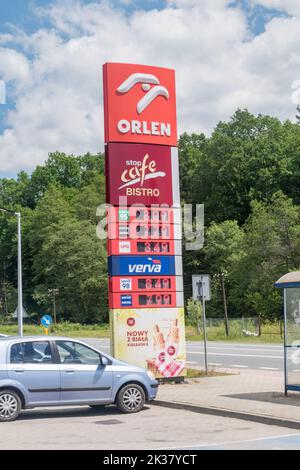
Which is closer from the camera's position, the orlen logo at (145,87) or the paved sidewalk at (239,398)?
the paved sidewalk at (239,398)

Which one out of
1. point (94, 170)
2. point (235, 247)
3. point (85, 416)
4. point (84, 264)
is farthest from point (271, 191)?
point (85, 416)

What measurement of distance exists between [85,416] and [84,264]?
243 feet

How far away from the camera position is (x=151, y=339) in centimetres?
1892

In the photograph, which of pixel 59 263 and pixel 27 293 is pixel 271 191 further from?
pixel 27 293

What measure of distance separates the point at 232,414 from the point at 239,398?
2053mm

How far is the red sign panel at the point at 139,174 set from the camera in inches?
752

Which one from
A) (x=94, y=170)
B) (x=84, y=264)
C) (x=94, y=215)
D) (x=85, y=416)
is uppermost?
(x=94, y=170)

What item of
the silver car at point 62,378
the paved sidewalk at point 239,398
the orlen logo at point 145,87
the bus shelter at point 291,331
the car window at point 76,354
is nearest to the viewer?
the paved sidewalk at point 239,398

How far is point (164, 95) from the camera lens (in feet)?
65.4

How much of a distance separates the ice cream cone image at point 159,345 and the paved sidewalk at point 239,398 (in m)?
0.74

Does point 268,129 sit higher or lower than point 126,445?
higher

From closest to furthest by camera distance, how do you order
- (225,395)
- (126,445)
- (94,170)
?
(126,445), (225,395), (94,170)

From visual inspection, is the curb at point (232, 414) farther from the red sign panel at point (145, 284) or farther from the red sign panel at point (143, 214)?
the red sign panel at point (143, 214)

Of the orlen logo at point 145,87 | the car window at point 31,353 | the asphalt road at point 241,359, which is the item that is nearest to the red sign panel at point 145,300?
the orlen logo at point 145,87
